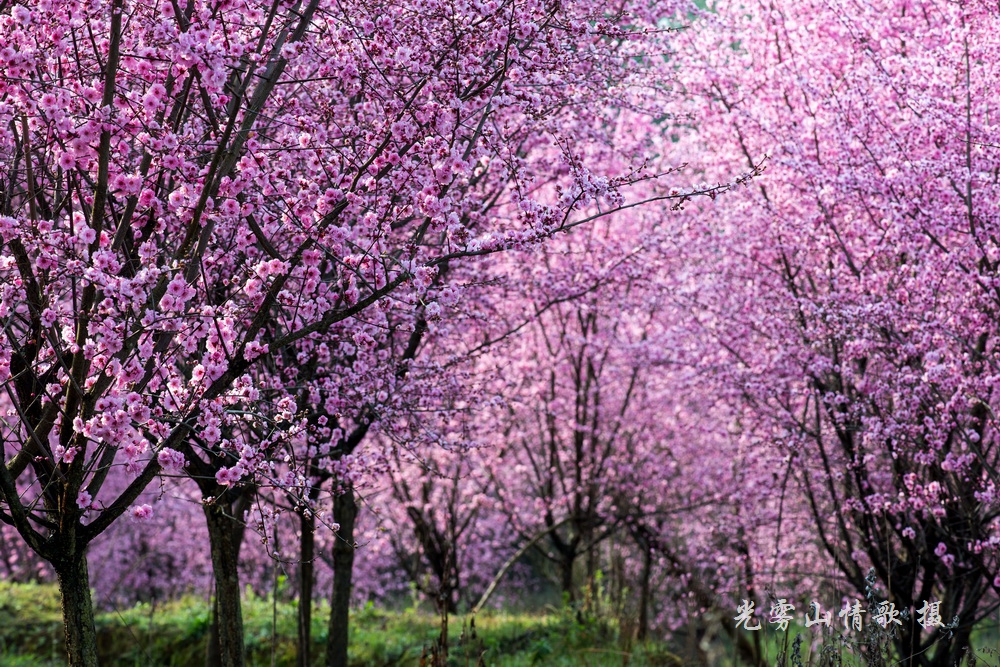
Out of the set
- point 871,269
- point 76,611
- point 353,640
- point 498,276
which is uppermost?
point 871,269

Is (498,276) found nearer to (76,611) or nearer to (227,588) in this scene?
(227,588)

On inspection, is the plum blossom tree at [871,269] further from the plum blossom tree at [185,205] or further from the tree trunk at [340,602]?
the tree trunk at [340,602]

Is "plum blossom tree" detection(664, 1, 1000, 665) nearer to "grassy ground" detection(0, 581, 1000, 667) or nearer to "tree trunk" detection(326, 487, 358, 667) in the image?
"grassy ground" detection(0, 581, 1000, 667)

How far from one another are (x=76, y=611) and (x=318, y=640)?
629cm

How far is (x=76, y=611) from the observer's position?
446cm

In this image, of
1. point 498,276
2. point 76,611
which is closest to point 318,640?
point 498,276

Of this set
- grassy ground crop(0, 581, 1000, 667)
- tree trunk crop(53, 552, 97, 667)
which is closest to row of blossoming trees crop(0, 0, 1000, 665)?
tree trunk crop(53, 552, 97, 667)

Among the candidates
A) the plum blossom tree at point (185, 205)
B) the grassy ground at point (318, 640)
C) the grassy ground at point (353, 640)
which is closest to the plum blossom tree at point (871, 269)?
the grassy ground at point (353, 640)

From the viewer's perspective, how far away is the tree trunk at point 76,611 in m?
4.44

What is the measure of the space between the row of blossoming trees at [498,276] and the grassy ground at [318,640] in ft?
6.63

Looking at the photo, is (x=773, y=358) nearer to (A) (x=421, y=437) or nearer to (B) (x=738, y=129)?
(B) (x=738, y=129)

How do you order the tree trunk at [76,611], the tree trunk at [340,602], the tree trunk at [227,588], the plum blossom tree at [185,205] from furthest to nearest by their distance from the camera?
the tree trunk at [340,602], the tree trunk at [227,588], the tree trunk at [76,611], the plum blossom tree at [185,205]

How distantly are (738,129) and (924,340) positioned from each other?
12.5ft

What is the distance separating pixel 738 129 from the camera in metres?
10.6
